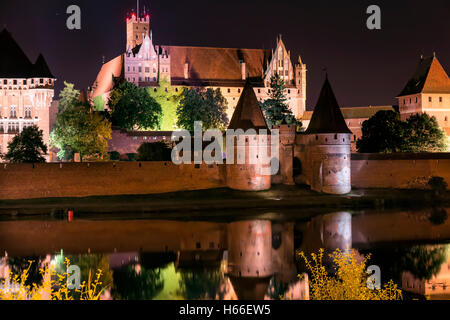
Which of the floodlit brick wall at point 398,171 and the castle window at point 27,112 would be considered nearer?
the floodlit brick wall at point 398,171

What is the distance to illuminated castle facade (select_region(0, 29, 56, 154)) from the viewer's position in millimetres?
50750

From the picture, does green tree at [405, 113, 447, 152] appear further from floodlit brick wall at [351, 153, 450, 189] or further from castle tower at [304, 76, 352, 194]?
castle tower at [304, 76, 352, 194]

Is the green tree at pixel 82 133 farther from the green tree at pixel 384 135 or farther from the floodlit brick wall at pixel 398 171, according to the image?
the green tree at pixel 384 135

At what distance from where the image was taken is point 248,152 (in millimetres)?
36531

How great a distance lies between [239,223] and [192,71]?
41.0 metres

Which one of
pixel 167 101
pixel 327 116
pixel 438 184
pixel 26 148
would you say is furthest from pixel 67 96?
pixel 438 184

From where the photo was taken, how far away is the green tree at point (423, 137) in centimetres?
4644

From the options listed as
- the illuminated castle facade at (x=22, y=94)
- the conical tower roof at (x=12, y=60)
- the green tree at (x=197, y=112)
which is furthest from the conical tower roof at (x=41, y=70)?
the green tree at (x=197, y=112)

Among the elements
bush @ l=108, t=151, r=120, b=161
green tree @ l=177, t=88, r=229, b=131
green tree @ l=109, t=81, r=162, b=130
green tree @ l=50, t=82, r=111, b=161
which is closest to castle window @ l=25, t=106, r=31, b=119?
green tree @ l=109, t=81, r=162, b=130

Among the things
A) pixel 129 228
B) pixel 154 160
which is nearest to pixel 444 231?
pixel 129 228

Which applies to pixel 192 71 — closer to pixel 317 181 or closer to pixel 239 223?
pixel 317 181

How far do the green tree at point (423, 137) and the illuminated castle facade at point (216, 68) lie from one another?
848 inches

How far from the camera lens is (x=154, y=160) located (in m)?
38.8

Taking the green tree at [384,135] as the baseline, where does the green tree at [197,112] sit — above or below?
above
